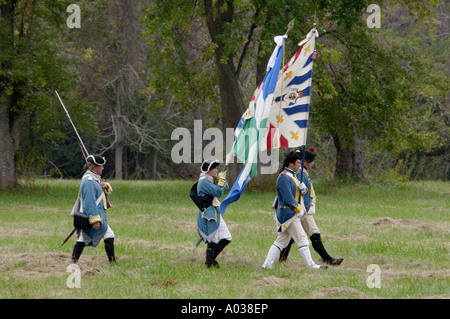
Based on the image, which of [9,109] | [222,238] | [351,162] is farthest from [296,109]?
[351,162]

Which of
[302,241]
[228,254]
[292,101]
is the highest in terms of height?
[292,101]

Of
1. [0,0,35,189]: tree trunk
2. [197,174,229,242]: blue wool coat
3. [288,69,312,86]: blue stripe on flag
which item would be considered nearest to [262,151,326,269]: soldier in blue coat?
[197,174,229,242]: blue wool coat

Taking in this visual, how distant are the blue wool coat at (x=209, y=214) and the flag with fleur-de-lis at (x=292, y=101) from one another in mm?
1073

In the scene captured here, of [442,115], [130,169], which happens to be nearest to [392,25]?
[442,115]

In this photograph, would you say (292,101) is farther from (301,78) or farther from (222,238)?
(222,238)

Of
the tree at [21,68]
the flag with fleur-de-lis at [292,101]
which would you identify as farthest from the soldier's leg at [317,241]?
the tree at [21,68]

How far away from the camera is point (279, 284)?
31.1 ft

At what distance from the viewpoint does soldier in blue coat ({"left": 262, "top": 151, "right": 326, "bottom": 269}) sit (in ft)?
35.7

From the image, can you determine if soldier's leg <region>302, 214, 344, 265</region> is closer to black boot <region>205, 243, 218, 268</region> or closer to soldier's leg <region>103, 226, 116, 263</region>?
black boot <region>205, 243, 218, 268</region>

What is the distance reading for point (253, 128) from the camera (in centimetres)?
1090

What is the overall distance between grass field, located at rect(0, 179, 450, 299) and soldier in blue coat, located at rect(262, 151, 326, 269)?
0.25 meters

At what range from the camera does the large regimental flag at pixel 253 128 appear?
10.5 metres

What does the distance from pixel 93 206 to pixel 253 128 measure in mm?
2759

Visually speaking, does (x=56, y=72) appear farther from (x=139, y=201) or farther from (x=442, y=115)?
(x=442, y=115)
